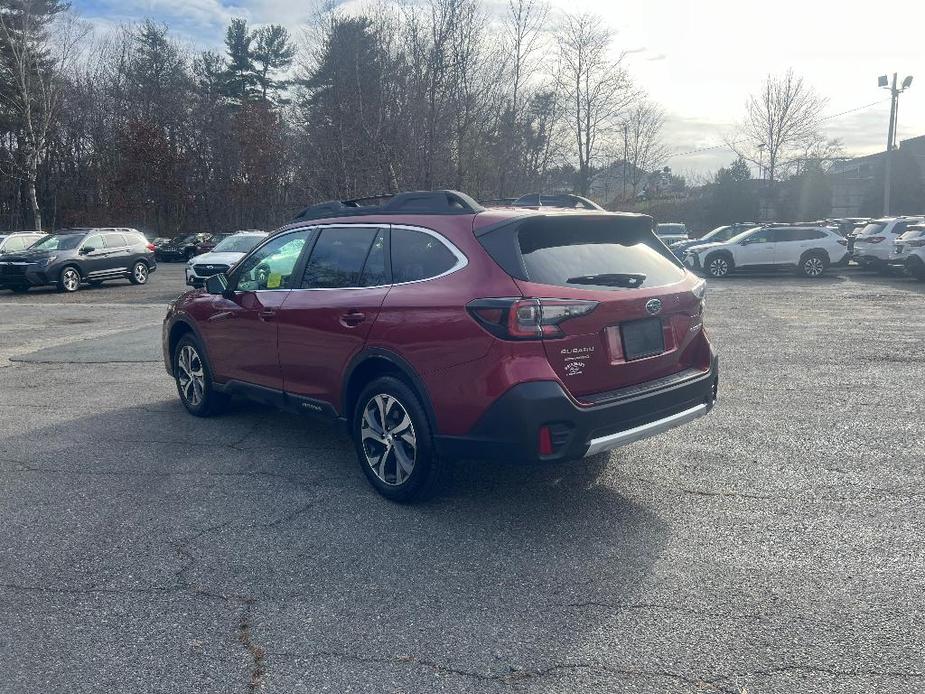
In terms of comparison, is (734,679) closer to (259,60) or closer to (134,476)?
(134,476)

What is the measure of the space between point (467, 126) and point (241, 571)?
921 inches

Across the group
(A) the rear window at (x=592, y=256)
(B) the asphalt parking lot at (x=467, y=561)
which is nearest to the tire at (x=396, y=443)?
(B) the asphalt parking lot at (x=467, y=561)

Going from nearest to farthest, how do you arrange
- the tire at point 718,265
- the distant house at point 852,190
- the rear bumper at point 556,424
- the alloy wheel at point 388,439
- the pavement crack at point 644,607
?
the pavement crack at point 644,607
the rear bumper at point 556,424
the alloy wheel at point 388,439
the tire at point 718,265
the distant house at point 852,190

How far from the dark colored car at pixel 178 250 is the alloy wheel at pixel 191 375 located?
34.1m

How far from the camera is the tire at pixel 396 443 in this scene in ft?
14.9

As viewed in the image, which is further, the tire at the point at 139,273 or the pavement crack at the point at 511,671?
the tire at the point at 139,273

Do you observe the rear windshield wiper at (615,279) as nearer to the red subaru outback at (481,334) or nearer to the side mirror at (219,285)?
the red subaru outback at (481,334)

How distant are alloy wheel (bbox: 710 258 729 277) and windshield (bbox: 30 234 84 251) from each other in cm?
1846

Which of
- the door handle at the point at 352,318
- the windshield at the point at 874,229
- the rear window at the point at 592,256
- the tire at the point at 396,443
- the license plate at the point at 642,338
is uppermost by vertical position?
the rear window at the point at 592,256

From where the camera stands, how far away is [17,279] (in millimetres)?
20656

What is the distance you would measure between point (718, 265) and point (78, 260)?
60.6ft

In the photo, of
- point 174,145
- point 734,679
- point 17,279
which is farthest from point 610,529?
point 174,145

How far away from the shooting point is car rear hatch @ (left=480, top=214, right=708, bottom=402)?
165 inches

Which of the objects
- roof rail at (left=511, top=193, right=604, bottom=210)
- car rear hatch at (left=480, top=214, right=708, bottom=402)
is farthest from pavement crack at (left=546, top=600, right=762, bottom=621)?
roof rail at (left=511, top=193, right=604, bottom=210)
